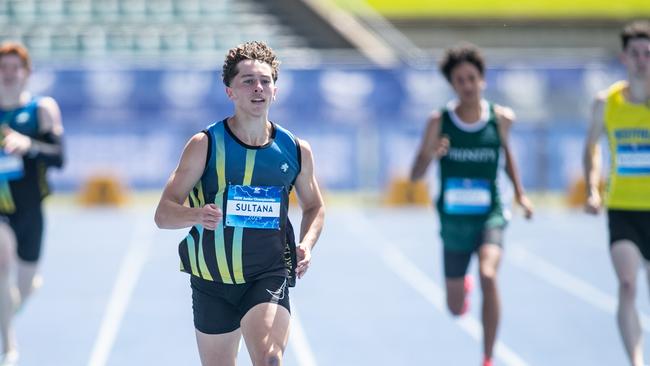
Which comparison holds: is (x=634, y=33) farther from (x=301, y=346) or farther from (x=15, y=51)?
(x=15, y=51)

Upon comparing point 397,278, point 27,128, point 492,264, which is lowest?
point 397,278

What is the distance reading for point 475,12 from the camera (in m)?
27.2

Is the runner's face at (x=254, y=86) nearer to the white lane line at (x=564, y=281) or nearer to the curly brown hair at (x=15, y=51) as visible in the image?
the curly brown hair at (x=15, y=51)

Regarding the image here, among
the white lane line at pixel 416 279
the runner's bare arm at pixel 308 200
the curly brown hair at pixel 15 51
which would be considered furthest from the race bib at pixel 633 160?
the curly brown hair at pixel 15 51

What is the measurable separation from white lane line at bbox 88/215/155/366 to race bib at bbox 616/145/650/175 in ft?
11.2

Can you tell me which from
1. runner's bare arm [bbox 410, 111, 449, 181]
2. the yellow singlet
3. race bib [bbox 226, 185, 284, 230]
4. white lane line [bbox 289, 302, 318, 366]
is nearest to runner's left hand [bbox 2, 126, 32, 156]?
white lane line [bbox 289, 302, 318, 366]

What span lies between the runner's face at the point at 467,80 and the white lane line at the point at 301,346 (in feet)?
6.45

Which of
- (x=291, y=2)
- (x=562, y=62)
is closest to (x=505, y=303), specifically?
(x=562, y=62)

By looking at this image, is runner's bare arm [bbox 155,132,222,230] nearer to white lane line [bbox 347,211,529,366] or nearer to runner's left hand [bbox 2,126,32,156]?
runner's left hand [bbox 2,126,32,156]

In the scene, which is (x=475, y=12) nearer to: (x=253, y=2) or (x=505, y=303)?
(x=253, y=2)

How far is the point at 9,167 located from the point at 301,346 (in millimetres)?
2327

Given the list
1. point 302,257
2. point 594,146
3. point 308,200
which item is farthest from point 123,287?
point 302,257

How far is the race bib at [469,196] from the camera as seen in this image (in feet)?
24.6

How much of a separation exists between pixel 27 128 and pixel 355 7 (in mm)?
19379
